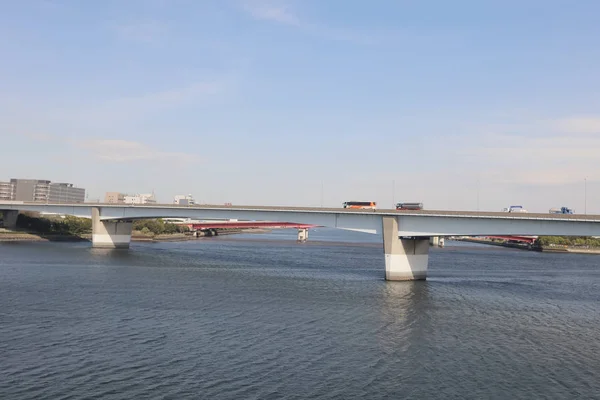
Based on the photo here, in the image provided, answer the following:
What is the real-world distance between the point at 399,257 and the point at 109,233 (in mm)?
66703

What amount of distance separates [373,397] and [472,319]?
2172 cm

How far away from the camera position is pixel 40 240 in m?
124

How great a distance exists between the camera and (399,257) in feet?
218

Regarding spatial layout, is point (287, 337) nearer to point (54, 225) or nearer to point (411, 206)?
point (411, 206)

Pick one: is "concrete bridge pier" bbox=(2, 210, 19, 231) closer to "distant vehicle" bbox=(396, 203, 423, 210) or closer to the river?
the river

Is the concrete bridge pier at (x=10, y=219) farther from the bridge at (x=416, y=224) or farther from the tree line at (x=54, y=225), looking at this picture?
the bridge at (x=416, y=224)

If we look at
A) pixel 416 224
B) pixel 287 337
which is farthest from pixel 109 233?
pixel 287 337

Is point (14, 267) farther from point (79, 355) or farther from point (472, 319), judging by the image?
point (472, 319)

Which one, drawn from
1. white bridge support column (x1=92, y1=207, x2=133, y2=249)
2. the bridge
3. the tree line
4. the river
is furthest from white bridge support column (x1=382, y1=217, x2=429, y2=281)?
the tree line

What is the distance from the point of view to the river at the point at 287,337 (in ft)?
88.9

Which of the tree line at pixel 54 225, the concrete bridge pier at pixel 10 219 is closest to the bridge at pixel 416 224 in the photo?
the tree line at pixel 54 225

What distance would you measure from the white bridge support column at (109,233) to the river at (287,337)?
4058cm

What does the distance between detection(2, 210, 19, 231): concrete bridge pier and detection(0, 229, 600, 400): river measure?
229 feet

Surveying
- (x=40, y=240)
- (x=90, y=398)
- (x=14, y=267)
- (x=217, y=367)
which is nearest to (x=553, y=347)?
(x=217, y=367)
